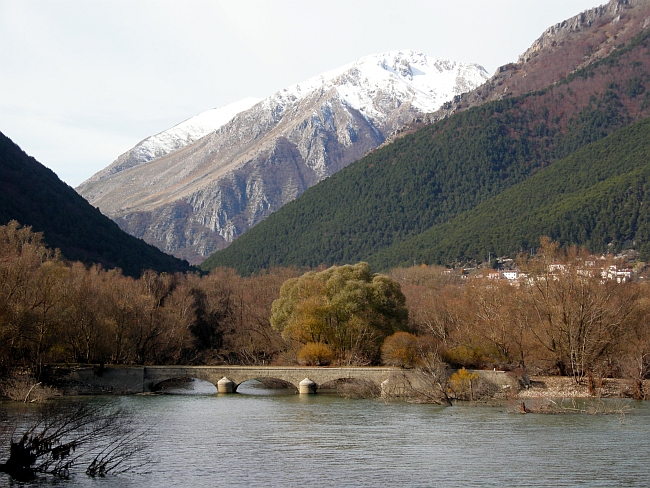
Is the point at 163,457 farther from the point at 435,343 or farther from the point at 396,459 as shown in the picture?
the point at 435,343

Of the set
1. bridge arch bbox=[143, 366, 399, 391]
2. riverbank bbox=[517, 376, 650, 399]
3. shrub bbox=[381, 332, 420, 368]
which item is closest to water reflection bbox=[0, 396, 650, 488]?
riverbank bbox=[517, 376, 650, 399]

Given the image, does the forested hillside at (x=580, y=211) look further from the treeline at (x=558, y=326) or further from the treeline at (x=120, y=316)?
the treeline at (x=558, y=326)

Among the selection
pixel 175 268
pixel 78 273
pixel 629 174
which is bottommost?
pixel 78 273

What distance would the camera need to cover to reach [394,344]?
76.1m

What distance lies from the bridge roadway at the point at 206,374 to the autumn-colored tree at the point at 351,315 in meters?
6.14

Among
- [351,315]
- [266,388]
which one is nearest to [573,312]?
[351,315]

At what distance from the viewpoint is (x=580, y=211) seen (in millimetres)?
170750

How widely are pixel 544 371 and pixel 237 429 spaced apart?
3341 centimetres

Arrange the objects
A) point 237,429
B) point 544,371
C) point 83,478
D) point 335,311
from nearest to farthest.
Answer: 1. point 83,478
2. point 237,429
3. point 544,371
4. point 335,311

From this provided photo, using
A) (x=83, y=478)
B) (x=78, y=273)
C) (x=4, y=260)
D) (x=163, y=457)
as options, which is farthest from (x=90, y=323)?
(x=83, y=478)

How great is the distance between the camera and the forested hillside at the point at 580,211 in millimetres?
167375

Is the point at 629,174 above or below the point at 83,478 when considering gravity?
above

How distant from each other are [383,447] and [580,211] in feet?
444

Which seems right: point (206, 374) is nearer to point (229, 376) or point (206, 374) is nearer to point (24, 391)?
point (229, 376)
